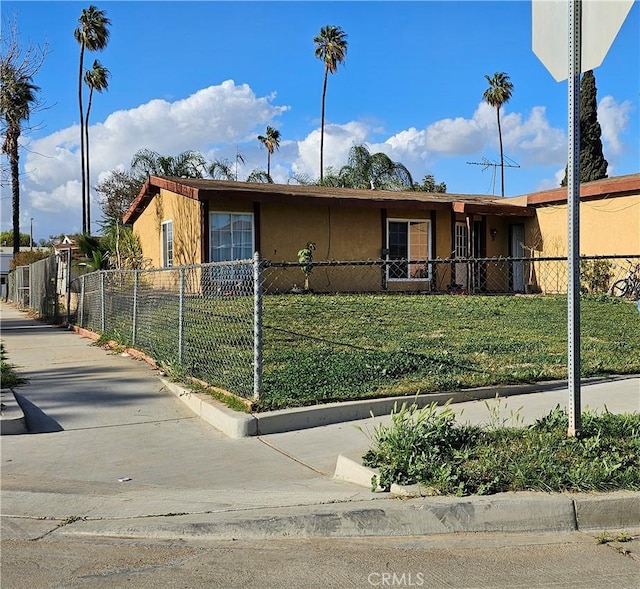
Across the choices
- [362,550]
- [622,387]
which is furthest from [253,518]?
[622,387]

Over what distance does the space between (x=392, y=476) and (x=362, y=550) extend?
0.75 meters

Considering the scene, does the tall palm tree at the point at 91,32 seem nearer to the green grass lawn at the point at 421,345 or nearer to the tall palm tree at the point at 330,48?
the tall palm tree at the point at 330,48

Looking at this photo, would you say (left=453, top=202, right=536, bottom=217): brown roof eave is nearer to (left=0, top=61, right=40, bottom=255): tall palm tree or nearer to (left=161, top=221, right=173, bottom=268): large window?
(left=161, top=221, right=173, bottom=268): large window

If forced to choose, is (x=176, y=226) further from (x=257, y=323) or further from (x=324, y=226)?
(x=257, y=323)

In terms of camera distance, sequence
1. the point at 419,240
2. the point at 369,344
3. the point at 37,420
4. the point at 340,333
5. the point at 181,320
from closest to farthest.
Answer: the point at 37,420 < the point at 181,320 < the point at 369,344 < the point at 340,333 < the point at 419,240

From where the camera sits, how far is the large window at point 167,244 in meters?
19.0

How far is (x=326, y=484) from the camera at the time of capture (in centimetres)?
489

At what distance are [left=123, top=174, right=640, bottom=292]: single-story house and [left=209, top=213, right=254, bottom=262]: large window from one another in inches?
1.0

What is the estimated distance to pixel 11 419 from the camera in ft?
21.1

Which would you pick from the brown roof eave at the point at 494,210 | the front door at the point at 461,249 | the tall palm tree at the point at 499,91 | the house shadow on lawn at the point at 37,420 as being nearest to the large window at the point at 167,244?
the brown roof eave at the point at 494,210

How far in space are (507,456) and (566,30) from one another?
3027mm

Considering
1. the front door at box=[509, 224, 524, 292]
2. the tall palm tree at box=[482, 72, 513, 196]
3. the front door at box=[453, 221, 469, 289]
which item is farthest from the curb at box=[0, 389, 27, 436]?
the tall palm tree at box=[482, 72, 513, 196]

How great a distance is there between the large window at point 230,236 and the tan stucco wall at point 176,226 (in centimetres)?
41

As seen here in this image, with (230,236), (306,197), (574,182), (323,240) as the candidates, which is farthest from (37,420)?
(323,240)
